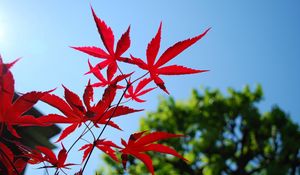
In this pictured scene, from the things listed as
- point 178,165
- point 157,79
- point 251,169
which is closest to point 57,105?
point 157,79

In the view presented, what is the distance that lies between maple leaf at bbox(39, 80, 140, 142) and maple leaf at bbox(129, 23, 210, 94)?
0.09 metres

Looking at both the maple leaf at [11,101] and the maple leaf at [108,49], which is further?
the maple leaf at [108,49]

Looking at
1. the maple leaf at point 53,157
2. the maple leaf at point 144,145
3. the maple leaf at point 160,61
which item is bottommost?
the maple leaf at point 53,157

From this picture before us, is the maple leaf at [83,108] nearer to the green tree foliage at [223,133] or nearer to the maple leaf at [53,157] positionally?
the maple leaf at [53,157]

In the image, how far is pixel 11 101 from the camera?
1.61ft

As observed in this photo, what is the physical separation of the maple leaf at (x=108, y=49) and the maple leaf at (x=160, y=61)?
4 centimetres

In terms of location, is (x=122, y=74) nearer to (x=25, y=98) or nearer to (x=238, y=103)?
(x=25, y=98)

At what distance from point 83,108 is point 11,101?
150 millimetres

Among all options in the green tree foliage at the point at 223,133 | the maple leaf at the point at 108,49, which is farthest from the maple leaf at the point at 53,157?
the green tree foliage at the point at 223,133

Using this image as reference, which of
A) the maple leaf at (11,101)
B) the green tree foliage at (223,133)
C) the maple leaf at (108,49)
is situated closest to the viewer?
the maple leaf at (11,101)

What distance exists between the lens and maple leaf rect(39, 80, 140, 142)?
581mm

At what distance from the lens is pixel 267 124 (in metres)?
10.9

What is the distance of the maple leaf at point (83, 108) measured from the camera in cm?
58

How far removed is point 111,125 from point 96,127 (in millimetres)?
53
